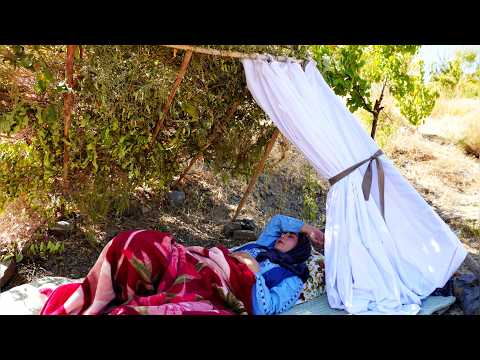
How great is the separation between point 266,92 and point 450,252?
67.1 inches

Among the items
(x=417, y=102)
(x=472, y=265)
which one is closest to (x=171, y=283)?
(x=472, y=265)

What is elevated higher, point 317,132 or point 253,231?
point 317,132

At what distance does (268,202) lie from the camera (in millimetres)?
6277

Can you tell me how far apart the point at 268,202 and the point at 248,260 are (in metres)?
2.81

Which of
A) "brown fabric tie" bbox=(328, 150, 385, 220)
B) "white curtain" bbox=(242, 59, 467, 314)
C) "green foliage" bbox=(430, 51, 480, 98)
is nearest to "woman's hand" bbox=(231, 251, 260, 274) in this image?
"white curtain" bbox=(242, 59, 467, 314)

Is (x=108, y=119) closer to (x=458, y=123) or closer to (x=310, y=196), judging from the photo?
(x=310, y=196)

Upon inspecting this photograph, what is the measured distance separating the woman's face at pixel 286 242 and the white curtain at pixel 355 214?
0.30 m

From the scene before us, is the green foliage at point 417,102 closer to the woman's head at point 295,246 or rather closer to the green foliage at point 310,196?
the green foliage at point 310,196

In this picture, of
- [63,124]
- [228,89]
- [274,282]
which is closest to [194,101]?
[228,89]

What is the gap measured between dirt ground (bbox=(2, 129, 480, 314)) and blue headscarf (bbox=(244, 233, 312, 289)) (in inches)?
41.8

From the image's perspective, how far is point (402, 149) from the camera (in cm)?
779

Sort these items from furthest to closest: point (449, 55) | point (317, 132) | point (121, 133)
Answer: point (449, 55)
point (121, 133)
point (317, 132)

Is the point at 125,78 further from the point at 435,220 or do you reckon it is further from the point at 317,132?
the point at 435,220

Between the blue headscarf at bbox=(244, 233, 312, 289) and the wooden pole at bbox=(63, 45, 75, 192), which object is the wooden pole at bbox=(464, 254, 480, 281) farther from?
the wooden pole at bbox=(63, 45, 75, 192)
